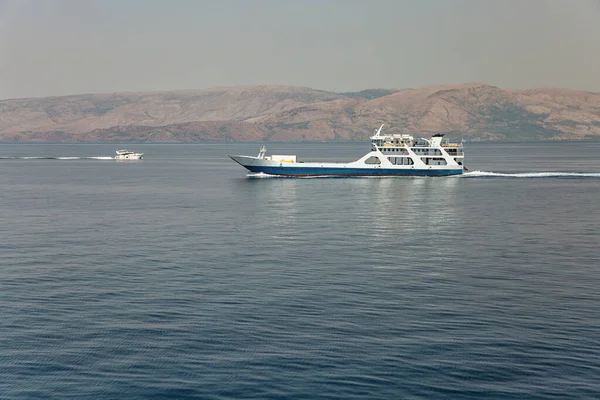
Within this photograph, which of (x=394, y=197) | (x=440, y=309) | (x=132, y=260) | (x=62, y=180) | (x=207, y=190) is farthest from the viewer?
(x=62, y=180)

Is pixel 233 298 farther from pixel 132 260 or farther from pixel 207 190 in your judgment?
pixel 207 190

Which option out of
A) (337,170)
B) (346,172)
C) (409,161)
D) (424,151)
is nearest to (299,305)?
(337,170)

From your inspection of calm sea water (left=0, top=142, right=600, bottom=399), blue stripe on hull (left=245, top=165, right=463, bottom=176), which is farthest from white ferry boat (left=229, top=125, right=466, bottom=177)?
calm sea water (left=0, top=142, right=600, bottom=399)

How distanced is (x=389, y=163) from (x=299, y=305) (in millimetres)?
120385

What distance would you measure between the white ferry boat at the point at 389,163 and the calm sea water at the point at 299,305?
6808cm

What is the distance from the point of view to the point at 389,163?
160 meters

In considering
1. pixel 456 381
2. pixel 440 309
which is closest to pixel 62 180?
pixel 440 309

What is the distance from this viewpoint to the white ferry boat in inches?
6289

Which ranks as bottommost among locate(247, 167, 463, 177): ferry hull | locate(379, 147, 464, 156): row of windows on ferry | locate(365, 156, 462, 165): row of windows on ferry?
locate(247, 167, 463, 177): ferry hull

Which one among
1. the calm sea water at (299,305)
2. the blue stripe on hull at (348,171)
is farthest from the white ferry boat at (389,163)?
the calm sea water at (299,305)

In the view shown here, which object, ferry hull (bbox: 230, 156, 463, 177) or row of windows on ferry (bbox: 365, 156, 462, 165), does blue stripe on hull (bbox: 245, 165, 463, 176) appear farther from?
row of windows on ferry (bbox: 365, 156, 462, 165)

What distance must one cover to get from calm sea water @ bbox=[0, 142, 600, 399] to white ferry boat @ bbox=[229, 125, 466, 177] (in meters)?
68.1

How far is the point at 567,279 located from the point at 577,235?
965 inches

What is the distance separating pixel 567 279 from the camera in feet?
165
